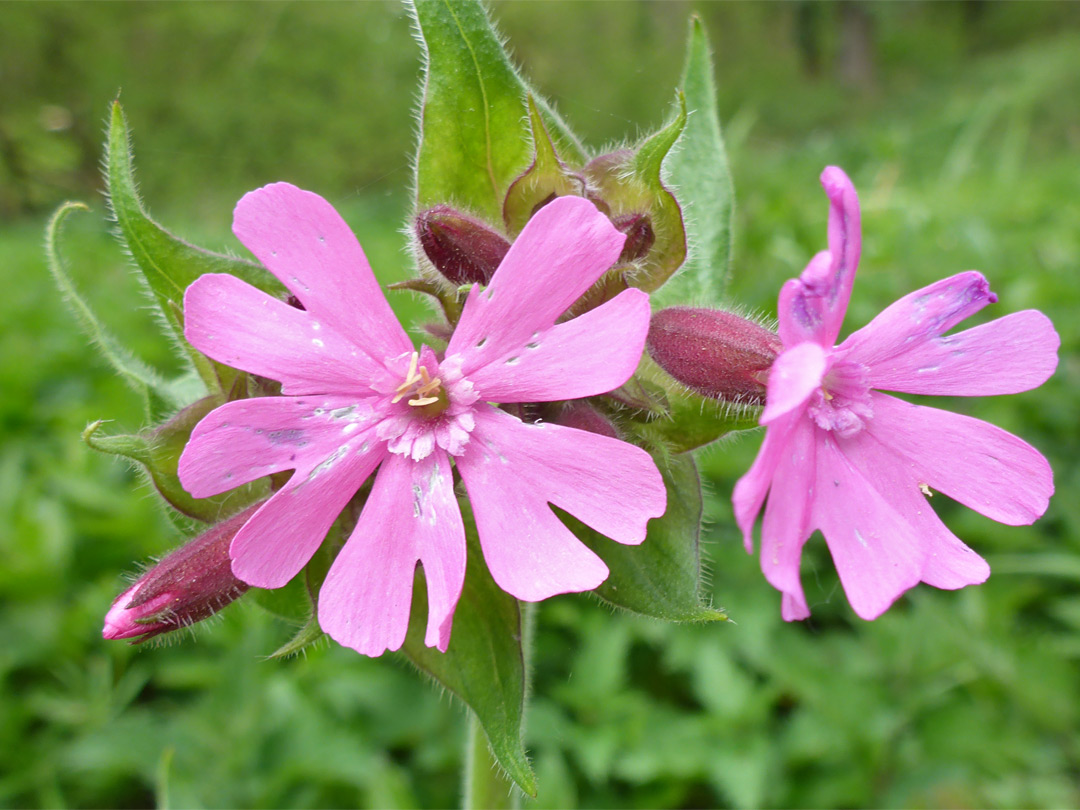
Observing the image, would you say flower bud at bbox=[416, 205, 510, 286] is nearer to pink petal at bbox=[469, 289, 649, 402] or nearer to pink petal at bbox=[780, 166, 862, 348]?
pink petal at bbox=[469, 289, 649, 402]

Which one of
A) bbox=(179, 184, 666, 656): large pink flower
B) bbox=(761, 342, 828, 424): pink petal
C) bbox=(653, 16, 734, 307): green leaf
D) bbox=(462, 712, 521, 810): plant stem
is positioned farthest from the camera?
bbox=(653, 16, 734, 307): green leaf

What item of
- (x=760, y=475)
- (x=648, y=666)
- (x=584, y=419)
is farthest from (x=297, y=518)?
(x=648, y=666)

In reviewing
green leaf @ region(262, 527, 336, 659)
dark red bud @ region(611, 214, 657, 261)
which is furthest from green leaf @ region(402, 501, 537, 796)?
dark red bud @ region(611, 214, 657, 261)

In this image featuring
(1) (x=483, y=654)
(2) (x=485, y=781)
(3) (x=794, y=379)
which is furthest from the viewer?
(2) (x=485, y=781)

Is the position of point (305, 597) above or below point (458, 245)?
below

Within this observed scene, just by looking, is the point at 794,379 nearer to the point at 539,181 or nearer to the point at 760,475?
the point at 760,475

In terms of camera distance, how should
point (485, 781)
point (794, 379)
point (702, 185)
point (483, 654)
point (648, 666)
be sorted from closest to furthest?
point (794, 379)
point (483, 654)
point (485, 781)
point (702, 185)
point (648, 666)

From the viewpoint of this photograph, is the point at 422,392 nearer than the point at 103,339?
Yes
